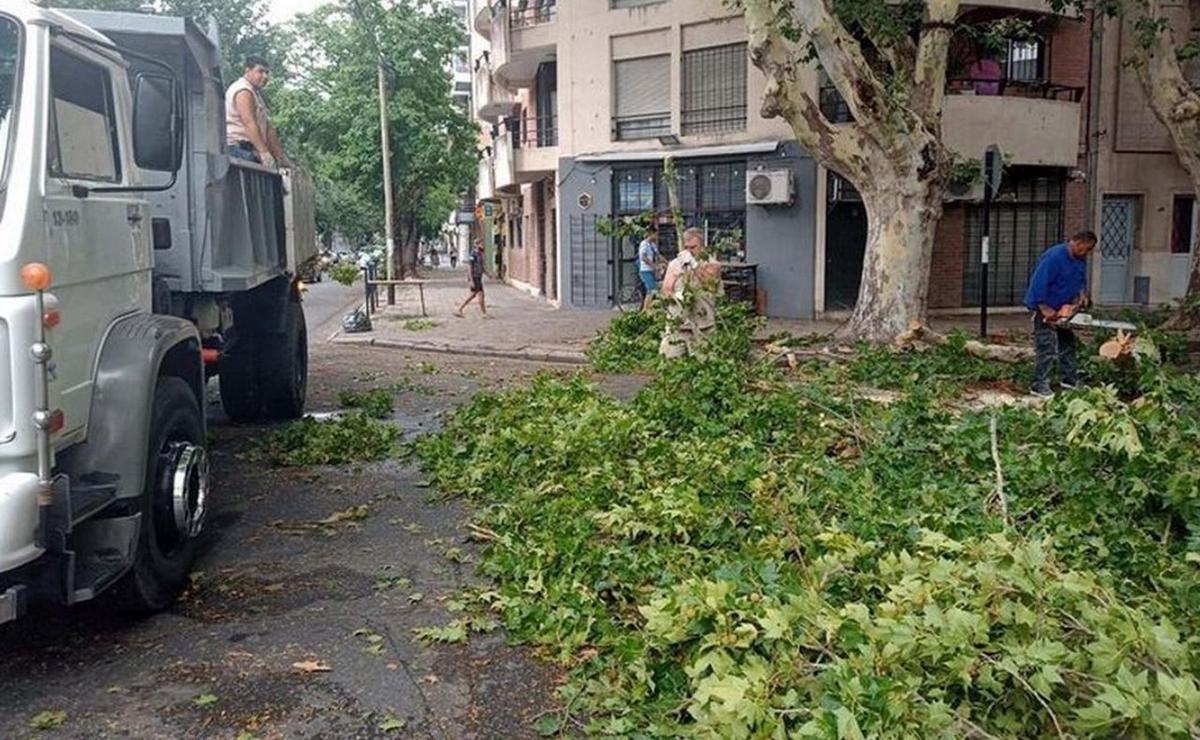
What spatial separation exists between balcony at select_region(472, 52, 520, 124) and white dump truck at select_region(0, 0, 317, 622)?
25.3m

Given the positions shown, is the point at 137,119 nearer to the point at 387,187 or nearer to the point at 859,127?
the point at 859,127

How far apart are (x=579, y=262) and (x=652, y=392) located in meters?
16.0

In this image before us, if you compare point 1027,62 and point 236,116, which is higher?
point 1027,62

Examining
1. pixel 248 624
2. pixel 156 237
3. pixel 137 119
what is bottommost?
pixel 248 624

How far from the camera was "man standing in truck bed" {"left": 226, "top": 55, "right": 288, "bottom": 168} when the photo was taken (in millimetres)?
8609

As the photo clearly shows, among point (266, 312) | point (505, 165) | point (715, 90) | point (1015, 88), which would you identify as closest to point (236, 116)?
point (266, 312)

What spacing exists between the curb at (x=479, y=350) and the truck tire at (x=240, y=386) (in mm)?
6064

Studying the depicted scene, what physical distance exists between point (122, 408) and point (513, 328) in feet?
52.9

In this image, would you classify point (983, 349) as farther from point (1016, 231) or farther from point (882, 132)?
point (1016, 231)

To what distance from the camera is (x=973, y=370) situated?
40.5 ft

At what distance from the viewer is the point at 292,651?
4859 millimetres

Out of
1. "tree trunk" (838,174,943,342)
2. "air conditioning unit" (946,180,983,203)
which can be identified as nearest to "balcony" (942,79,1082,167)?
"air conditioning unit" (946,180,983,203)

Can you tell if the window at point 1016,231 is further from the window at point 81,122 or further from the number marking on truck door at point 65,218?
the number marking on truck door at point 65,218

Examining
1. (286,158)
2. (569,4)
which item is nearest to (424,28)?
(569,4)
